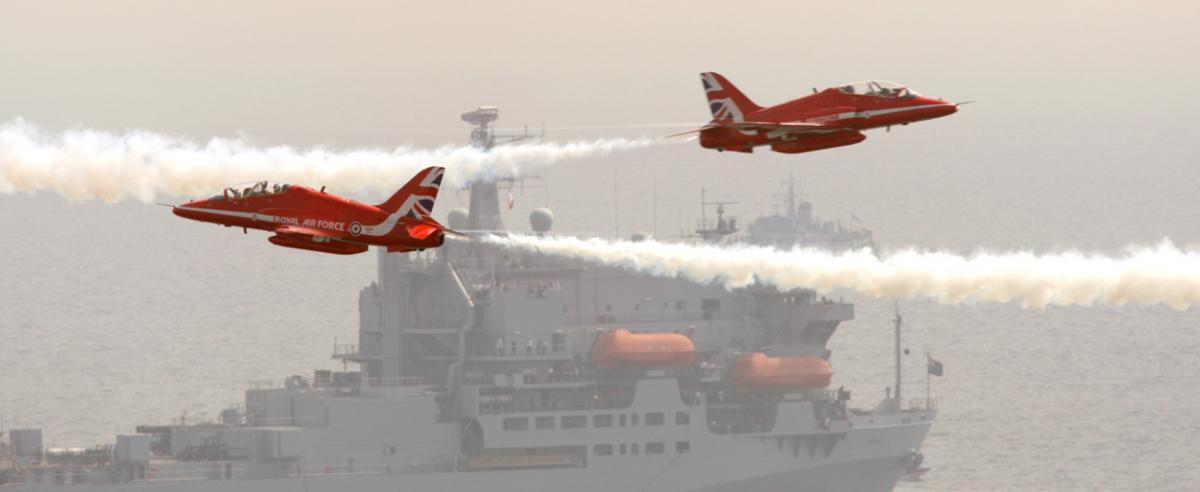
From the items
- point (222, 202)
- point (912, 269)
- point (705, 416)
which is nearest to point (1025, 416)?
point (705, 416)

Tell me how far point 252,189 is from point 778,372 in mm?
53981

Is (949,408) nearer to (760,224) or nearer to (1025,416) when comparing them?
(1025,416)

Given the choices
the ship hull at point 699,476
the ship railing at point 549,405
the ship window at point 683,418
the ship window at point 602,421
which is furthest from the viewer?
the ship window at point 683,418

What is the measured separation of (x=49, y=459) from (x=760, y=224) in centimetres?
3602

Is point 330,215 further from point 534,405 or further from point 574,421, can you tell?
point 574,421

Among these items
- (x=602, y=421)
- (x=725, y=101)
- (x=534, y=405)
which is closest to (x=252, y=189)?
(x=725, y=101)

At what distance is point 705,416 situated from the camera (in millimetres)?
113750

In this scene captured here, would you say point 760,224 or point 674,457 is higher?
point 760,224

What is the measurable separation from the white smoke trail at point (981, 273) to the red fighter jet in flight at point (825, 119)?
7.30 m

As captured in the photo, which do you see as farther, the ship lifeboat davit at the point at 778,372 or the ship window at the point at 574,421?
the ship lifeboat davit at the point at 778,372

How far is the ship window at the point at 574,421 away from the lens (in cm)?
11175

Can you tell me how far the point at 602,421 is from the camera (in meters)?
112

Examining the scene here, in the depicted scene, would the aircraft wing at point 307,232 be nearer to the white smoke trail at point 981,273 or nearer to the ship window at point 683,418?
the white smoke trail at point 981,273

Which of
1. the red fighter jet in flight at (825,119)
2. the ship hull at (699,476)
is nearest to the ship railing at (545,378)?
the ship hull at (699,476)
